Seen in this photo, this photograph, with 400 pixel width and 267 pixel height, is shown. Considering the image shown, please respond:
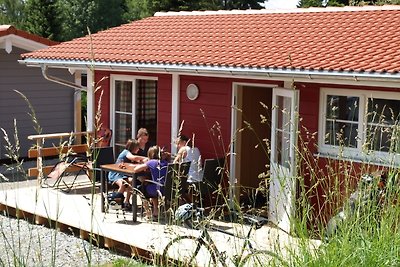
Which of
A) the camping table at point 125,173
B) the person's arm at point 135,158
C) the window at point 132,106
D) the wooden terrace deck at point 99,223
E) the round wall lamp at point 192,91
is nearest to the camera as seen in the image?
the wooden terrace deck at point 99,223

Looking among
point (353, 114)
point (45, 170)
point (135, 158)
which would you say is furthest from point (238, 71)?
point (45, 170)

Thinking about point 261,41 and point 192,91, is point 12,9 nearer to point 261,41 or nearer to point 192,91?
point 192,91

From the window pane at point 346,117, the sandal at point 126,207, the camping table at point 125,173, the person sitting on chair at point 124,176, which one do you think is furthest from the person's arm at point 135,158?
the window pane at point 346,117

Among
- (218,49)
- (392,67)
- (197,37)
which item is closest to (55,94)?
(197,37)

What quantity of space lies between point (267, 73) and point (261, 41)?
2079 millimetres

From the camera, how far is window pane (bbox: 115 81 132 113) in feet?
40.2

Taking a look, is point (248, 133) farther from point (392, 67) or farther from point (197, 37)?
point (392, 67)

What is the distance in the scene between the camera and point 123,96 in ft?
40.6

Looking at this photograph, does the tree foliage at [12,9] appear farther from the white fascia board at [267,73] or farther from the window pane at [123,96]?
the white fascia board at [267,73]

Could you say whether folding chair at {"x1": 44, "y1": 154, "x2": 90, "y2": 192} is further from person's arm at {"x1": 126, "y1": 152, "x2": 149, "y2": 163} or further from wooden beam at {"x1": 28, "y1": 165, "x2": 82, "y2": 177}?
person's arm at {"x1": 126, "y1": 152, "x2": 149, "y2": 163}

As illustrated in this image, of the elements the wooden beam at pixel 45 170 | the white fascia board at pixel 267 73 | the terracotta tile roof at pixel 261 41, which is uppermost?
the terracotta tile roof at pixel 261 41

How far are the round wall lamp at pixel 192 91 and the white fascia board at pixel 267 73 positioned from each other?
52 centimetres

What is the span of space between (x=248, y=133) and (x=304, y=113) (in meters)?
2.02

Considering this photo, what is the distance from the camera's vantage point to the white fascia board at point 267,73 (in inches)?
300
